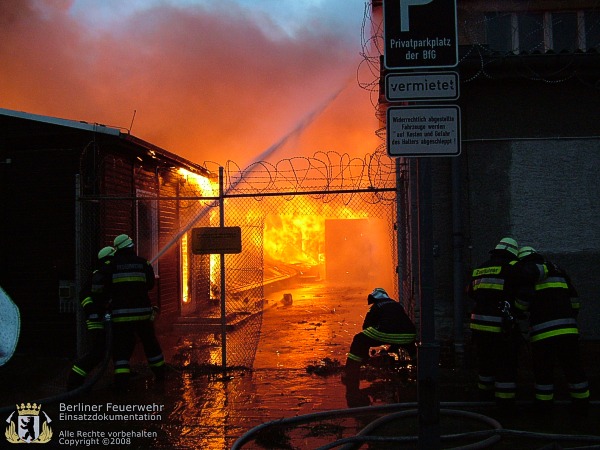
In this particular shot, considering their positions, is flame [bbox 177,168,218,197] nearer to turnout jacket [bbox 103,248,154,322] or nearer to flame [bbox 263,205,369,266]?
turnout jacket [bbox 103,248,154,322]

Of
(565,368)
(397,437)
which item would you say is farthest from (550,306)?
(397,437)

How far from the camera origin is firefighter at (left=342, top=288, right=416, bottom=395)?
6.35 m

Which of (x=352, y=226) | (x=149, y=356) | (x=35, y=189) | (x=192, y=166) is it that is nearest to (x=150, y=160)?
(x=192, y=166)

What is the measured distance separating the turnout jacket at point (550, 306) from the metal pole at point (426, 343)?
2104 mm

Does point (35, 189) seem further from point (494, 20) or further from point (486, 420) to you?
point (494, 20)

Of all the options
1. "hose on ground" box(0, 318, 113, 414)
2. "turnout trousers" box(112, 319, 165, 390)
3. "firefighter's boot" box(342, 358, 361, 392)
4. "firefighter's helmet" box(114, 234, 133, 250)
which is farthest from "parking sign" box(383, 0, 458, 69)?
"hose on ground" box(0, 318, 113, 414)

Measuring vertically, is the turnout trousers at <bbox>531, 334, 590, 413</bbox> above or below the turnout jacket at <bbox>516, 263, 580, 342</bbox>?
below

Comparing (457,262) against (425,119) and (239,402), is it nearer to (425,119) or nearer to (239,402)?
(239,402)

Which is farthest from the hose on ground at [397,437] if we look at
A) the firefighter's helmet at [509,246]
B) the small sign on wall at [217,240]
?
the small sign on wall at [217,240]

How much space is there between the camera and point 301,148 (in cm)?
2098

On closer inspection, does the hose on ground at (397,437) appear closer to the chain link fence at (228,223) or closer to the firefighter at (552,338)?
the firefighter at (552,338)

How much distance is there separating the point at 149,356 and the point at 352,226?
66.1 feet

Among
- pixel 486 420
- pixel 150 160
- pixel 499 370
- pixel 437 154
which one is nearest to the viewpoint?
pixel 437 154

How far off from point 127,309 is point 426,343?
12.4 ft
